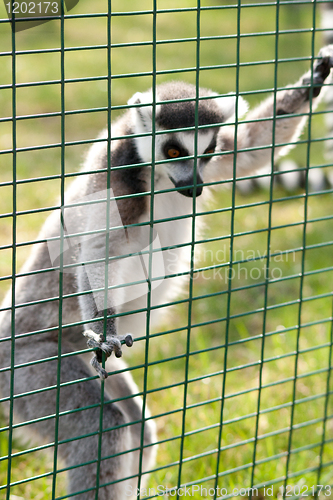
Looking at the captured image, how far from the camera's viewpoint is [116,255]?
273 cm

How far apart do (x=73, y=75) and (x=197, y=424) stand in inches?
302

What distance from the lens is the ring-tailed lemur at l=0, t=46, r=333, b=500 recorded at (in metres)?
2.63

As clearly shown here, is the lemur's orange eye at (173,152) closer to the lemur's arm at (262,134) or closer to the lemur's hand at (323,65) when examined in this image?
the lemur's arm at (262,134)

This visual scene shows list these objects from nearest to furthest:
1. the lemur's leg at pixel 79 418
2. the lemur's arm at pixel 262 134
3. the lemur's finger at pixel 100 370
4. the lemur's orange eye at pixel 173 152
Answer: the lemur's finger at pixel 100 370 → the lemur's leg at pixel 79 418 → the lemur's orange eye at pixel 173 152 → the lemur's arm at pixel 262 134

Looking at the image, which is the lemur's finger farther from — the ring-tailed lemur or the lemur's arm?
the lemur's arm

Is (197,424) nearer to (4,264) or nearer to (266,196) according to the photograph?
(4,264)

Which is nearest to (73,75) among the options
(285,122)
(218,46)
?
(218,46)

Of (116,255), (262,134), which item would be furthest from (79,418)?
(262,134)

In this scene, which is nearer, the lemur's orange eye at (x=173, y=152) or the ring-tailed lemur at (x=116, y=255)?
the ring-tailed lemur at (x=116, y=255)

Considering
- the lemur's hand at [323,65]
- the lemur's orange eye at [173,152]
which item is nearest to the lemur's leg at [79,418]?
the lemur's orange eye at [173,152]

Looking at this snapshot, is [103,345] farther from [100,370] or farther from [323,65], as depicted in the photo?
[323,65]

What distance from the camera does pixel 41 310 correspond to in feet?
9.91

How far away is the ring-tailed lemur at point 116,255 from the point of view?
263 centimetres

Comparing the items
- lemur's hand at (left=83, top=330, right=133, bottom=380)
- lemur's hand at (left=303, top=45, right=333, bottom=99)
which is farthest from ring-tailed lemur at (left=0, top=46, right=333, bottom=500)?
lemur's hand at (left=83, top=330, right=133, bottom=380)
